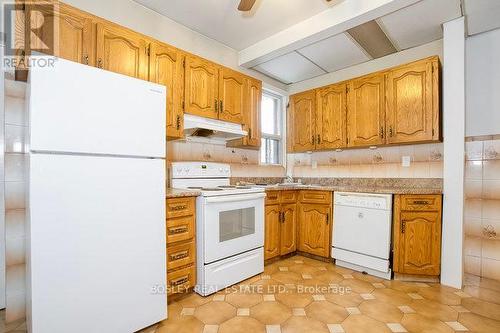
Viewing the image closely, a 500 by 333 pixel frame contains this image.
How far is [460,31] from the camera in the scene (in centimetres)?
224

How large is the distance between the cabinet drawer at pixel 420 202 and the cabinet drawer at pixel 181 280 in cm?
200

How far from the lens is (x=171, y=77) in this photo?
229 cm

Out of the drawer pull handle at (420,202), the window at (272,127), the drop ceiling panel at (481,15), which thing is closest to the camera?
the drop ceiling panel at (481,15)

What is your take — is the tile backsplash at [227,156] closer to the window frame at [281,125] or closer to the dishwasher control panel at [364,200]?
the window frame at [281,125]

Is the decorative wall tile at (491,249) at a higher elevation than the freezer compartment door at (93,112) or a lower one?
lower

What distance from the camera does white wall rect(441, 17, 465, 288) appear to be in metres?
2.19

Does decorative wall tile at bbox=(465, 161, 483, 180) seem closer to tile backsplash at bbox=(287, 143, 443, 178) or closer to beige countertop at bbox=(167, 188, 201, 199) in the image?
tile backsplash at bbox=(287, 143, 443, 178)

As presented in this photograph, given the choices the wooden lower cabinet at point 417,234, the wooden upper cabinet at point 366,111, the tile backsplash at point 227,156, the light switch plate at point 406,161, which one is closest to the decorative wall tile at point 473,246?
the wooden lower cabinet at point 417,234

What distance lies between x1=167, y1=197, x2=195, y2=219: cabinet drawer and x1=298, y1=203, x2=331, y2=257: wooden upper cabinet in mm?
1483

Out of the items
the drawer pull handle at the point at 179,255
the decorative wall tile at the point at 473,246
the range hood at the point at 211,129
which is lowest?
the decorative wall tile at the point at 473,246

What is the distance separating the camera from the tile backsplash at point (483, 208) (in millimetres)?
2383

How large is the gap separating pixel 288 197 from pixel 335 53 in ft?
5.89

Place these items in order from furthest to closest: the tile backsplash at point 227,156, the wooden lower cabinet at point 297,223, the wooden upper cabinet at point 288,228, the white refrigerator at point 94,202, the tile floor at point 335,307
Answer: the wooden upper cabinet at point 288,228
the wooden lower cabinet at point 297,223
the tile backsplash at point 227,156
the tile floor at point 335,307
the white refrigerator at point 94,202

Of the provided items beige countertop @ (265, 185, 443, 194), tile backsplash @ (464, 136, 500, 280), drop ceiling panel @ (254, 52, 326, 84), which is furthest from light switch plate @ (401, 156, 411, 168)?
drop ceiling panel @ (254, 52, 326, 84)
